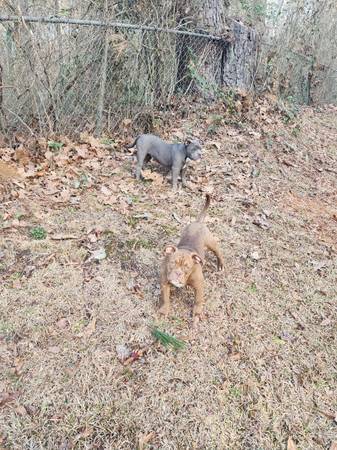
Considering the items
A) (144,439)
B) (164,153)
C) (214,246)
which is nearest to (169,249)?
(214,246)

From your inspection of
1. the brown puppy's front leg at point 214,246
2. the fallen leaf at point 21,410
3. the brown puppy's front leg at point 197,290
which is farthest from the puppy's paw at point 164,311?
the fallen leaf at point 21,410

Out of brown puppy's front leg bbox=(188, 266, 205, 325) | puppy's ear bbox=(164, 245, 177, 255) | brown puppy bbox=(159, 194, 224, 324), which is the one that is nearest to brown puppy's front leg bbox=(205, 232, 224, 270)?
brown puppy bbox=(159, 194, 224, 324)

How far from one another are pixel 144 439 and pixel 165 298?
105 cm

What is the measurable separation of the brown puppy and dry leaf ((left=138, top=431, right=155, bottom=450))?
0.96m

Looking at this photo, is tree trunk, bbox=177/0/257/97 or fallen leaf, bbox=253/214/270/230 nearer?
fallen leaf, bbox=253/214/270/230

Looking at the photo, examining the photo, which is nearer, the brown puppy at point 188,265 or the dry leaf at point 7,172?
the brown puppy at point 188,265

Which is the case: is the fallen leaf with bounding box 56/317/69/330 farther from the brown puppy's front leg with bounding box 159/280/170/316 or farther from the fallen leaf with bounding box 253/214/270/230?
the fallen leaf with bounding box 253/214/270/230

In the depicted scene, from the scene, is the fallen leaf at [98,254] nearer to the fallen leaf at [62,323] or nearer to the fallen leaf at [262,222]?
the fallen leaf at [62,323]

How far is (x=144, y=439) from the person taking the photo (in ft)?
7.97

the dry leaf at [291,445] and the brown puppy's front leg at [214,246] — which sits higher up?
the brown puppy's front leg at [214,246]

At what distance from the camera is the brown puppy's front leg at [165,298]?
10.1ft

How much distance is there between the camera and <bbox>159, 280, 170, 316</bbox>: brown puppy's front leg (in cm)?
307

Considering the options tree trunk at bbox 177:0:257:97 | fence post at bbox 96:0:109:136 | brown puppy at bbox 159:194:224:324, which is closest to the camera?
brown puppy at bbox 159:194:224:324

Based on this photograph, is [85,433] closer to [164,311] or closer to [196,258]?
[164,311]
